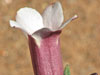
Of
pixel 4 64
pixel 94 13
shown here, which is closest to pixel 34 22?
pixel 4 64

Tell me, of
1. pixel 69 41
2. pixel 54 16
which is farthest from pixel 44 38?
pixel 69 41

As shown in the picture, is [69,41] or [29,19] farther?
[69,41]

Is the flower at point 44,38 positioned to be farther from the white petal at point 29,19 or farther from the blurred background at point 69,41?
the blurred background at point 69,41

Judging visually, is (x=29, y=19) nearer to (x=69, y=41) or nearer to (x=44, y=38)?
(x=44, y=38)

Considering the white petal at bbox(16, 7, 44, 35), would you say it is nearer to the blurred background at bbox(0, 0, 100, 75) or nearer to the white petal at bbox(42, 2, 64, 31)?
the white petal at bbox(42, 2, 64, 31)

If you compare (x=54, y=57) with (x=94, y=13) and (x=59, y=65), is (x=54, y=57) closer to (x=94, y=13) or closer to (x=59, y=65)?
(x=59, y=65)

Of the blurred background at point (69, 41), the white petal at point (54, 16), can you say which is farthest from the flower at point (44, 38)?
the blurred background at point (69, 41)
